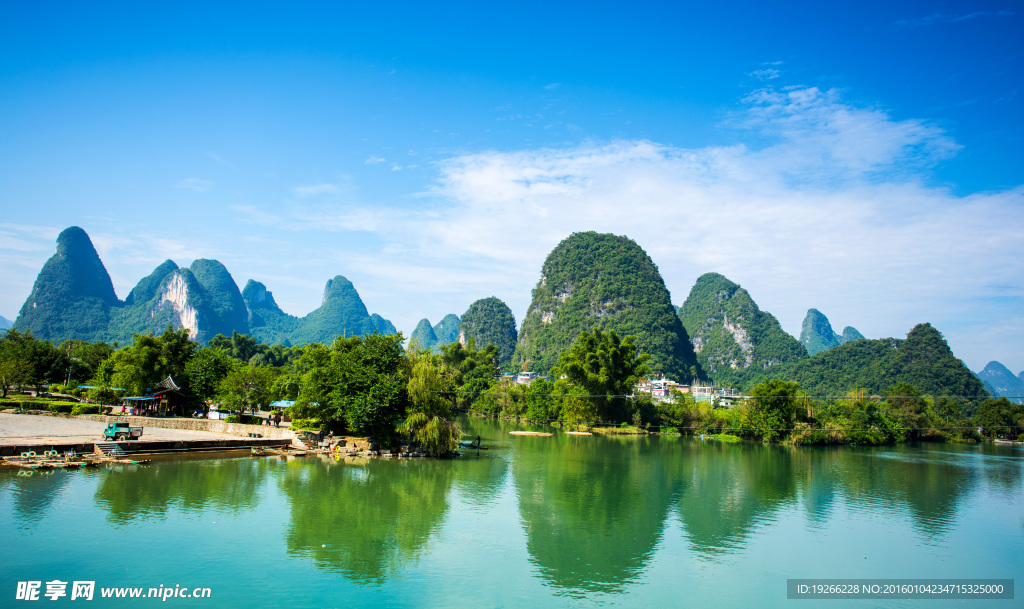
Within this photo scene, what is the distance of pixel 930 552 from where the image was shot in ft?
54.1

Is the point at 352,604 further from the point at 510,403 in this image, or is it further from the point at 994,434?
the point at 994,434

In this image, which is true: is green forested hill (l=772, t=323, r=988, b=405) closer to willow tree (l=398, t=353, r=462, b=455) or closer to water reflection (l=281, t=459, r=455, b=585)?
willow tree (l=398, t=353, r=462, b=455)

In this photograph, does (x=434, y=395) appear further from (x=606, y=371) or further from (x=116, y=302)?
(x=116, y=302)

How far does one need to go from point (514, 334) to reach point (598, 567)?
5137 inches

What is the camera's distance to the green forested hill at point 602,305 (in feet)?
349

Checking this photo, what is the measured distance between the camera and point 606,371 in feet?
170

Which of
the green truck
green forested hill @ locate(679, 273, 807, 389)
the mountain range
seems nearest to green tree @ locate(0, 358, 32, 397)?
the green truck

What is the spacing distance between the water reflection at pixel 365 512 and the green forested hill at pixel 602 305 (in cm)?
8198

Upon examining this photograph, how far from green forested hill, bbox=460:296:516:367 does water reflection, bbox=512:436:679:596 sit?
105m

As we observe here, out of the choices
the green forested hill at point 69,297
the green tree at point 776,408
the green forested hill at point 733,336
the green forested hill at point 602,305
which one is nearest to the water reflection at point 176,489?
the green tree at point 776,408

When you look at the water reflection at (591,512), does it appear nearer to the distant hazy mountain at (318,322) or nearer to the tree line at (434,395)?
the tree line at (434,395)

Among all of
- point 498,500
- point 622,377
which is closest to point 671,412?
point 622,377

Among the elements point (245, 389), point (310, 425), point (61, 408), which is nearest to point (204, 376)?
point (245, 389)

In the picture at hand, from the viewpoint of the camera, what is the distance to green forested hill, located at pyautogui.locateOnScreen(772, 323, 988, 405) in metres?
72.1
